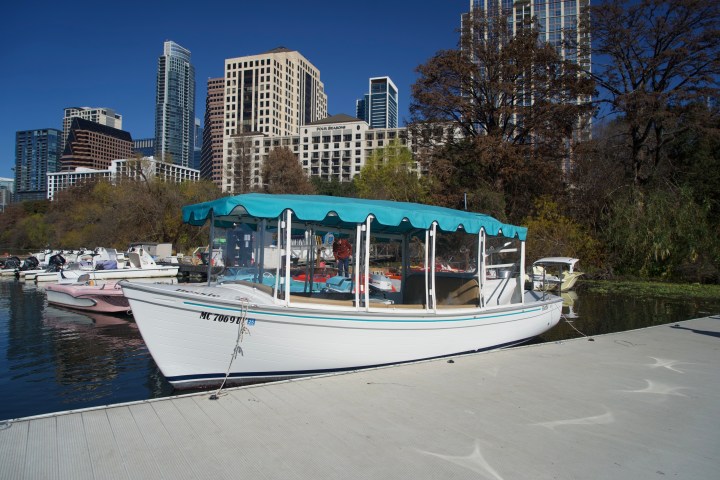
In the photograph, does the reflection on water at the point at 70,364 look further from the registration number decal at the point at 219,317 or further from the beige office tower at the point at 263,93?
the beige office tower at the point at 263,93

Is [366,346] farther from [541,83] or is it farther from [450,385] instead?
[541,83]

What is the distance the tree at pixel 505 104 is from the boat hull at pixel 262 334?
23.8 meters

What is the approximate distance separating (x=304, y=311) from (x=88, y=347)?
8.13m

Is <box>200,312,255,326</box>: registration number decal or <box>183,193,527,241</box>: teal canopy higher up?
<box>183,193,527,241</box>: teal canopy

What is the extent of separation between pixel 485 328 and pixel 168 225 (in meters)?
39.9

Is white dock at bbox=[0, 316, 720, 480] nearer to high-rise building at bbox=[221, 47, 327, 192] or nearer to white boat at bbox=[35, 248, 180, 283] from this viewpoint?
white boat at bbox=[35, 248, 180, 283]

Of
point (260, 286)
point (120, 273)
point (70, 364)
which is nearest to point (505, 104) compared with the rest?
point (120, 273)

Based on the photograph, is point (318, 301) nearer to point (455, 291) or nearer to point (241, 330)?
point (241, 330)

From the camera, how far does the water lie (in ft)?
27.2

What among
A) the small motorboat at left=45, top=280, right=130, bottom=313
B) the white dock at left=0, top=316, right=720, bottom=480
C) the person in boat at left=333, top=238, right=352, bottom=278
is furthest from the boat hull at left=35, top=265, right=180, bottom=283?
Answer: the white dock at left=0, top=316, right=720, bottom=480

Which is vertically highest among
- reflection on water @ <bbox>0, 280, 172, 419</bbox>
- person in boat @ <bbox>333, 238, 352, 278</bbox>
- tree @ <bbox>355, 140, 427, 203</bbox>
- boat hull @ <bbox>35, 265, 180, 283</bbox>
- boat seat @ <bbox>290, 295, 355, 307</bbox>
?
tree @ <bbox>355, 140, 427, 203</bbox>

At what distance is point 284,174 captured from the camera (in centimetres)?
5459

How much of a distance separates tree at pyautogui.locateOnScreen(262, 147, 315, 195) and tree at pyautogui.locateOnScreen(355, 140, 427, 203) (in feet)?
22.7

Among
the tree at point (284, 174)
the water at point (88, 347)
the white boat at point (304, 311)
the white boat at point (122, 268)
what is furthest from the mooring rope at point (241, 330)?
the tree at point (284, 174)
